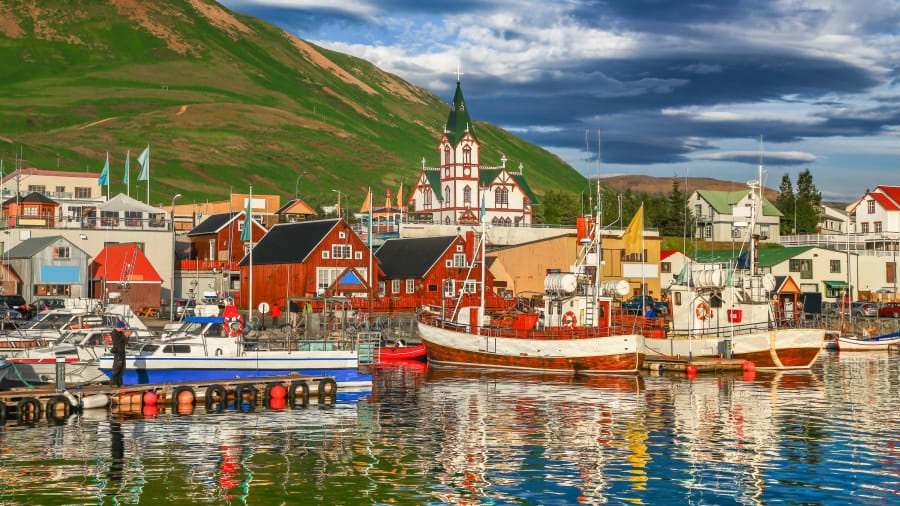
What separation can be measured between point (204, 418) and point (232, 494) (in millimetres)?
13447

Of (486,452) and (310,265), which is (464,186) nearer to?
(310,265)

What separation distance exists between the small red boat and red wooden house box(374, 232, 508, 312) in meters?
20.0

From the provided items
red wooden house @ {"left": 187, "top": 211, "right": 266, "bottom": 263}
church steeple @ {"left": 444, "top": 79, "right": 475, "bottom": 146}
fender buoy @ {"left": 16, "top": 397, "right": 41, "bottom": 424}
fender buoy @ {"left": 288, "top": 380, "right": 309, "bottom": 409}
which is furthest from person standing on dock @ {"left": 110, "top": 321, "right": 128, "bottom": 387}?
church steeple @ {"left": 444, "top": 79, "right": 475, "bottom": 146}

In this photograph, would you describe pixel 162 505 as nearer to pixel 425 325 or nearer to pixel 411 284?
pixel 425 325

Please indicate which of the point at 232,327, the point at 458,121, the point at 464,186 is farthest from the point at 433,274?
the point at 458,121

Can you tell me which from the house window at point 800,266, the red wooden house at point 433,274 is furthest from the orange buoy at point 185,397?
the house window at point 800,266

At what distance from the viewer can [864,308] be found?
307 ft

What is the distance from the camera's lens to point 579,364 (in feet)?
186

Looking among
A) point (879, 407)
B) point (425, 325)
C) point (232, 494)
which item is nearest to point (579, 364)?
point (425, 325)

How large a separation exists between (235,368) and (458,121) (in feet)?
384

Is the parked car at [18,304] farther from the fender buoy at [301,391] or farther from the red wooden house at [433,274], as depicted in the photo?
the fender buoy at [301,391]

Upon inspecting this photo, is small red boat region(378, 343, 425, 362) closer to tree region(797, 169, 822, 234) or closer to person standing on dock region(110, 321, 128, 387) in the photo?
person standing on dock region(110, 321, 128, 387)

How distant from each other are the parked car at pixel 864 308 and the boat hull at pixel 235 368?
55.8 metres

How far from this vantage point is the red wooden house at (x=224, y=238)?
100 meters
